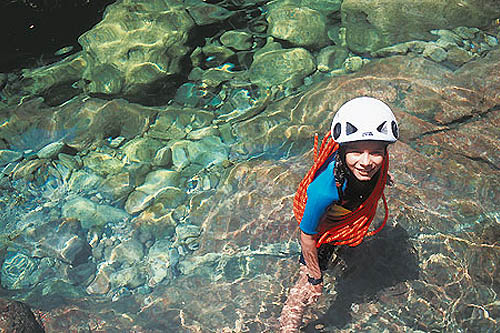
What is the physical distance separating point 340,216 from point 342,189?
340mm

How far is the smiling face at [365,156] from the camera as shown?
2.84m

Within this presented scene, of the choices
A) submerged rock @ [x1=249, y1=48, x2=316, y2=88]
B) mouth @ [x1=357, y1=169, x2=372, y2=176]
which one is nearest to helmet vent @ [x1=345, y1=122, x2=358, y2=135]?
mouth @ [x1=357, y1=169, x2=372, y2=176]

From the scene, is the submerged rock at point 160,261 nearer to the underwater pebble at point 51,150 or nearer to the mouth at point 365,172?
the underwater pebble at point 51,150

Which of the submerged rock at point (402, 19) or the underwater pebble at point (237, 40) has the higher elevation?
the underwater pebble at point (237, 40)

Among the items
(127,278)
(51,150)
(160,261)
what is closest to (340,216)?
(160,261)

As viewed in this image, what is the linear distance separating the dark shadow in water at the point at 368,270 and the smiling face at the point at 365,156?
1414 mm

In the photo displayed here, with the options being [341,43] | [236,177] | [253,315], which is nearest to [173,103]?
[236,177]

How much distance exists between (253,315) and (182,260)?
1.16m

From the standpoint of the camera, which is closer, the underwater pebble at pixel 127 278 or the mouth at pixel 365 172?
the mouth at pixel 365 172

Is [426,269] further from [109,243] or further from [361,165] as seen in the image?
[109,243]

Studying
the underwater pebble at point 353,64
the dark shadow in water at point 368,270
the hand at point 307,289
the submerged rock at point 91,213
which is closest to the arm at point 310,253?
the hand at point 307,289

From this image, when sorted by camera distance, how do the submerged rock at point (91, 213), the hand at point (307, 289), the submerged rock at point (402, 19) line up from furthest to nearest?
1. the submerged rock at point (402, 19)
2. the submerged rock at point (91, 213)
3. the hand at point (307, 289)

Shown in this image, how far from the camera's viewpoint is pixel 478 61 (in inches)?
233

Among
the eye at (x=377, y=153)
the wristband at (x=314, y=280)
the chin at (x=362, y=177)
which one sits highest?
the eye at (x=377, y=153)
